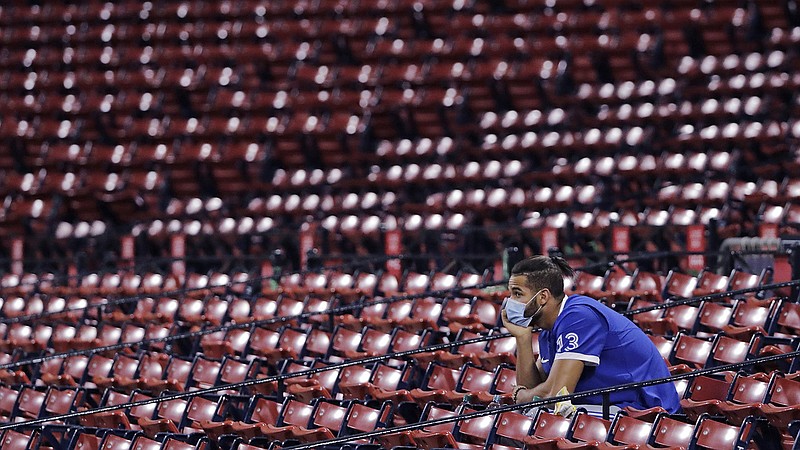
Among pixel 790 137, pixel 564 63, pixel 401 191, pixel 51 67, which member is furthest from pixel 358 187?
pixel 51 67

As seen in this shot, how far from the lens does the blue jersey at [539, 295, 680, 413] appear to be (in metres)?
5.39

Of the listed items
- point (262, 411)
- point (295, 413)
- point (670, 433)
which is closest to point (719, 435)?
point (670, 433)

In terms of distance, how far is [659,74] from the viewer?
47.0 feet

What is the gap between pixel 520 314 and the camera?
5.49 metres

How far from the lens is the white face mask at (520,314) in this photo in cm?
547

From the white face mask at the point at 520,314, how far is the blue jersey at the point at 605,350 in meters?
0.08

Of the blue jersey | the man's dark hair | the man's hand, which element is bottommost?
the blue jersey

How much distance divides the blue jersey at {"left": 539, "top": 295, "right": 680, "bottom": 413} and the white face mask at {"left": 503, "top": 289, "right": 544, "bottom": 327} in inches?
3.3

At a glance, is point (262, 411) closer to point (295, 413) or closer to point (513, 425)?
point (295, 413)

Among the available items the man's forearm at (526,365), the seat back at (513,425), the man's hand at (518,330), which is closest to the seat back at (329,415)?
the seat back at (513,425)

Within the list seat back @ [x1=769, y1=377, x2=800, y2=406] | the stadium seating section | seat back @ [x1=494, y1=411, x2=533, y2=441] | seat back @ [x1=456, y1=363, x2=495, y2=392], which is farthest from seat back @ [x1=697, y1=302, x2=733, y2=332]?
seat back @ [x1=494, y1=411, x2=533, y2=441]

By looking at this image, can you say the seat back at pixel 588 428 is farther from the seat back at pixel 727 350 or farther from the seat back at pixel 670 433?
the seat back at pixel 727 350

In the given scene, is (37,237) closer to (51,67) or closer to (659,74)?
(51,67)

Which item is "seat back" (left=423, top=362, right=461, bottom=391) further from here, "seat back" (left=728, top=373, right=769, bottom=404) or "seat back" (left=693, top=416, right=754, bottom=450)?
"seat back" (left=693, top=416, right=754, bottom=450)
